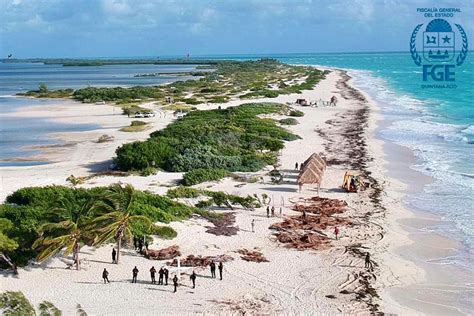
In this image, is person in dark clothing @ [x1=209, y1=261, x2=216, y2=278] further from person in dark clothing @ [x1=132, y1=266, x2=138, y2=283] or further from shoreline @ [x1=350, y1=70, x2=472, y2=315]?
shoreline @ [x1=350, y1=70, x2=472, y2=315]

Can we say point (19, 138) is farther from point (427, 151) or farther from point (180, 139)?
point (427, 151)

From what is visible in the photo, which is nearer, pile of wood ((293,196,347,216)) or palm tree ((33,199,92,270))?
palm tree ((33,199,92,270))

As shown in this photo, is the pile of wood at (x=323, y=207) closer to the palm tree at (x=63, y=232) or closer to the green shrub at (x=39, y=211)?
the green shrub at (x=39, y=211)

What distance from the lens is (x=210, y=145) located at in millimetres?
39156

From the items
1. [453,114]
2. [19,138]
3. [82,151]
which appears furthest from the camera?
[453,114]

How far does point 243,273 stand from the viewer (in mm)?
19812

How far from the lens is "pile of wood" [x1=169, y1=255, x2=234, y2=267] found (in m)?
20.4

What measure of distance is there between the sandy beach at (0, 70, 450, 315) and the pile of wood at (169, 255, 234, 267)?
16.4 inches

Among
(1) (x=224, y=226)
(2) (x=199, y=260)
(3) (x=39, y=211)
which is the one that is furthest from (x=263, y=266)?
(3) (x=39, y=211)

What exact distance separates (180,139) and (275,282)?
77.0 ft

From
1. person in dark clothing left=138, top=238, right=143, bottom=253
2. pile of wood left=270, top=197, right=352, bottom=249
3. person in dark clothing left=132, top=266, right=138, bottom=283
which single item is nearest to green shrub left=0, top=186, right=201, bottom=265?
person in dark clothing left=138, top=238, right=143, bottom=253

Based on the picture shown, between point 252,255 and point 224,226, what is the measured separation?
3.58 metres

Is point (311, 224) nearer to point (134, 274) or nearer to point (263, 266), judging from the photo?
point (263, 266)

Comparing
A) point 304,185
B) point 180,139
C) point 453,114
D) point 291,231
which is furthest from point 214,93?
point 291,231
